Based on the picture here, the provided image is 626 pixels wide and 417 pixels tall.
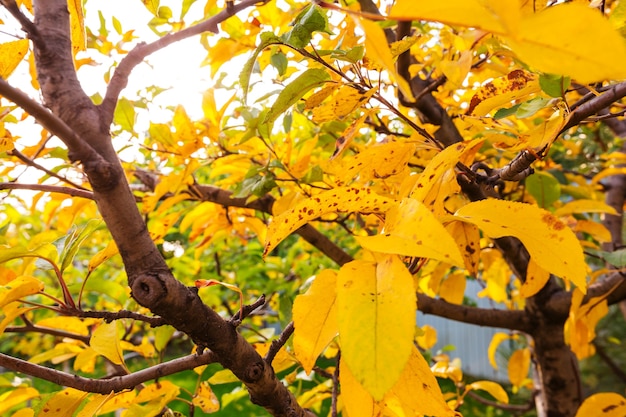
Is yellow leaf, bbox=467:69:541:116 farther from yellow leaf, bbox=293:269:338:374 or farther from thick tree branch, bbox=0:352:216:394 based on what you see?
thick tree branch, bbox=0:352:216:394

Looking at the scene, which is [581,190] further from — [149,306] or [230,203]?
[149,306]

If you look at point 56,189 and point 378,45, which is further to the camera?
point 56,189

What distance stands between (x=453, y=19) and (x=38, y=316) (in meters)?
2.45

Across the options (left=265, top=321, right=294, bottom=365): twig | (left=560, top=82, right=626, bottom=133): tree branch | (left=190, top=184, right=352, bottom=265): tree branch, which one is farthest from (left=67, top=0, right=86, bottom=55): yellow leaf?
(left=190, top=184, right=352, bottom=265): tree branch

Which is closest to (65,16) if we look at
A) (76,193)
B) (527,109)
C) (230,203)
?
(76,193)

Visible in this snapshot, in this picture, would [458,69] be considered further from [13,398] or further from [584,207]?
[13,398]

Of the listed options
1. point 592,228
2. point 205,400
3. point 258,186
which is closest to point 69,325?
point 205,400

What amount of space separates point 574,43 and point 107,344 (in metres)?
0.58

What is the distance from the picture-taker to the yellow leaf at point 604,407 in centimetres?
67

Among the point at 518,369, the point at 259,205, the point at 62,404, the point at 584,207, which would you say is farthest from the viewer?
the point at 518,369

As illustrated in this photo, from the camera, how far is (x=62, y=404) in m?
0.55

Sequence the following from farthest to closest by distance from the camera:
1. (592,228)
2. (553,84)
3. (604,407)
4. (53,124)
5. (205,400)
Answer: (592,228)
(205,400)
(604,407)
(553,84)
(53,124)

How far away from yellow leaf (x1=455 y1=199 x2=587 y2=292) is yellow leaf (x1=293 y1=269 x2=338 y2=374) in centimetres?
12

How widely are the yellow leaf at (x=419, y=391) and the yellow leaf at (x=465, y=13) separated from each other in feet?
0.82
